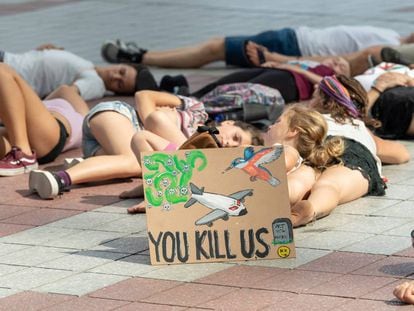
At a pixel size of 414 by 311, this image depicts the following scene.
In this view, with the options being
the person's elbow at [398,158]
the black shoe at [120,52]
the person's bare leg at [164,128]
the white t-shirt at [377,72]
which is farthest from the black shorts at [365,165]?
the black shoe at [120,52]

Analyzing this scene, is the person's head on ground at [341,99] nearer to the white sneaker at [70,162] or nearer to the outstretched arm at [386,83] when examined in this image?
the outstretched arm at [386,83]

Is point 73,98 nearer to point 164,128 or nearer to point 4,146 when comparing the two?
point 4,146

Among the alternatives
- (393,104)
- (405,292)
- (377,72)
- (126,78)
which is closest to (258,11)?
(126,78)

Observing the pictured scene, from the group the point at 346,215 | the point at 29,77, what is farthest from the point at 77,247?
the point at 29,77

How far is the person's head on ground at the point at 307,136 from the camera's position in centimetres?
656

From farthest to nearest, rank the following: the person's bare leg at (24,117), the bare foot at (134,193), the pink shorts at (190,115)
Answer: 1. the person's bare leg at (24,117)
2. the pink shorts at (190,115)
3. the bare foot at (134,193)

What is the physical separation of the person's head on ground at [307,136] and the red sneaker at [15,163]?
1744mm

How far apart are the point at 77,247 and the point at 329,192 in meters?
1.36

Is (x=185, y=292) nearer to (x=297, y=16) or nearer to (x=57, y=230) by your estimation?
(x=57, y=230)

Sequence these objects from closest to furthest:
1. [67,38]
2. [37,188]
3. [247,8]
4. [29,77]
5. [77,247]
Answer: [77,247]
[37,188]
[29,77]
[67,38]
[247,8]

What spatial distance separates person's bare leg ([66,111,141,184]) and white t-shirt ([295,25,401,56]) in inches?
151

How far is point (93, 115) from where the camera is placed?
24.4 feet

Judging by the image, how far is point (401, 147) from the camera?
7516 millimetres

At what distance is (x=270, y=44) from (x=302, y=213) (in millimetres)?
5091
